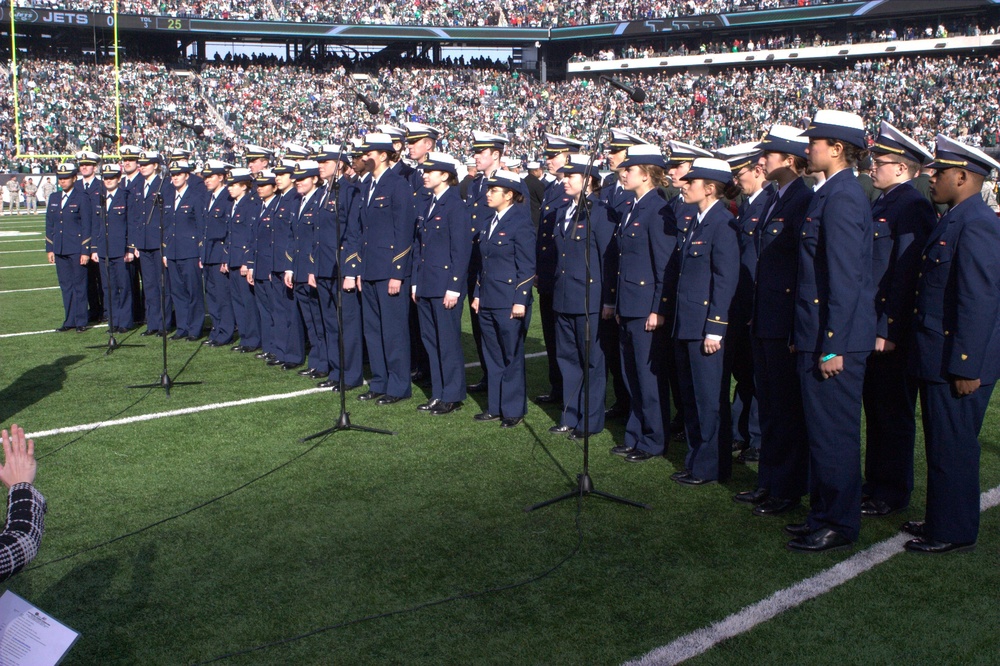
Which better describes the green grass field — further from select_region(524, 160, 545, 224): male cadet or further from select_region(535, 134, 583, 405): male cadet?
select_region(524, 160, 545, 224): male cadet

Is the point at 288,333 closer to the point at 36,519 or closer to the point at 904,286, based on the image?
→ the point at 904,286

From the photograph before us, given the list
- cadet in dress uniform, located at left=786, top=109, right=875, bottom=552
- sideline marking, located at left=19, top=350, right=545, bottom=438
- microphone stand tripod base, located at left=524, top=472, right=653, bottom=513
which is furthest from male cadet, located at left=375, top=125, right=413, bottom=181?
cadet in dress uniform, located at left=786, top=109, right=875, bottom=552

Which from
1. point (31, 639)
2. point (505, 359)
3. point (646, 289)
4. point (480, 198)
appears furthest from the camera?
point (480, 198)

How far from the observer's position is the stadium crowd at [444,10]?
4362 cm

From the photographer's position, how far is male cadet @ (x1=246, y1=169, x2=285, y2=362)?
9469 millimetres

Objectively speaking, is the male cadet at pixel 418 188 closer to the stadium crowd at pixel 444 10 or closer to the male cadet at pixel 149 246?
the male cadet at pixel 149 246

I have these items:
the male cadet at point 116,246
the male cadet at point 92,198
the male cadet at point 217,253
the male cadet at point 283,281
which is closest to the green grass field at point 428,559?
the male cadet at point 283,281

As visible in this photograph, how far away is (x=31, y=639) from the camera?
225 centimetres

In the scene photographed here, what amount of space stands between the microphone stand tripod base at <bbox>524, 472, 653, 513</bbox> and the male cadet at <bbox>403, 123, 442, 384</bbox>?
9.89ft

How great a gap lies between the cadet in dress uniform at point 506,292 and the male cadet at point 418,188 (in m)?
0.85

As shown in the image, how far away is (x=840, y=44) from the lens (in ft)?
138

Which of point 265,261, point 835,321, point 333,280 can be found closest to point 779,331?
point 835,321

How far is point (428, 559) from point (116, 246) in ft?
28.3

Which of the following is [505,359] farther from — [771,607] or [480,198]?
[771,607]
